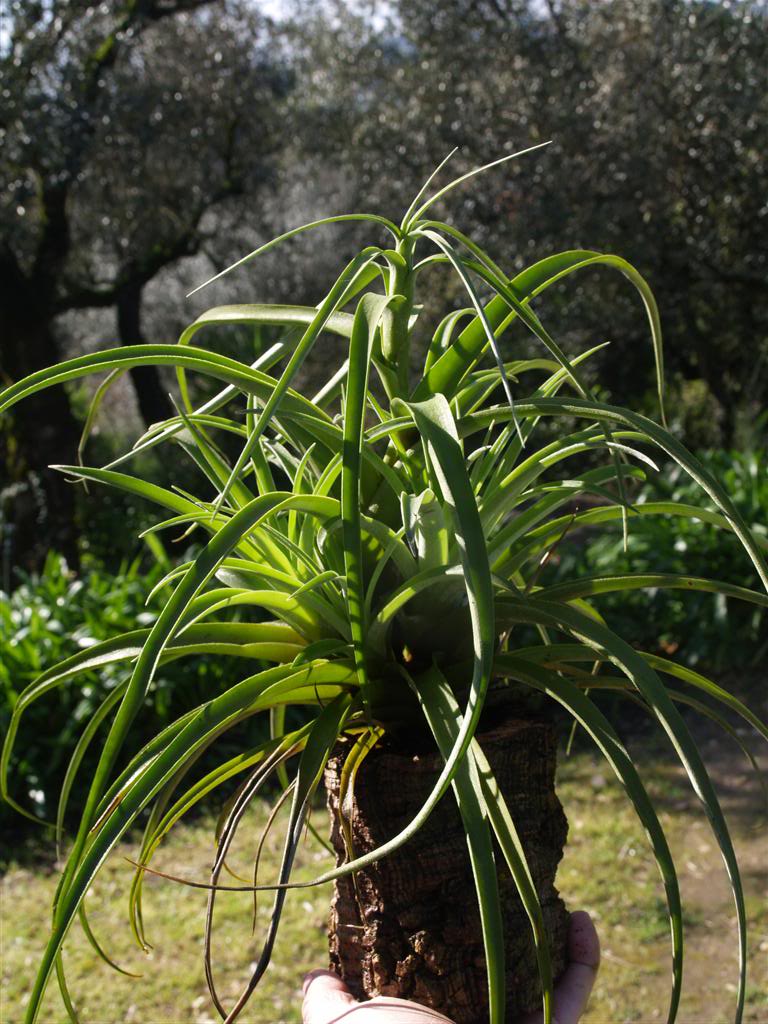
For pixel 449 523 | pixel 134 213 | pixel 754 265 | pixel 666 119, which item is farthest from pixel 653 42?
pixel 449 523

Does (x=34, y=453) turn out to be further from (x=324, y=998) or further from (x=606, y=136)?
(x=324, y=998)

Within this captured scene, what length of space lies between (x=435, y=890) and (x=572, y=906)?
2.35 meters

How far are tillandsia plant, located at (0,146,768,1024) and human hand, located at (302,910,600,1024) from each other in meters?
0.04

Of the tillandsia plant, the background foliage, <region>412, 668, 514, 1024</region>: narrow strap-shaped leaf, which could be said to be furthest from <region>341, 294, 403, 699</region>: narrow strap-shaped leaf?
the background foliage

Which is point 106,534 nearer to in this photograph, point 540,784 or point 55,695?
point 55,695

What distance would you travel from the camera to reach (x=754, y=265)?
8.01 meters

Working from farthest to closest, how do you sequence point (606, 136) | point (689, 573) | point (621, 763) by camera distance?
point (606, 136) → point (689, 573) → point (621, 763)

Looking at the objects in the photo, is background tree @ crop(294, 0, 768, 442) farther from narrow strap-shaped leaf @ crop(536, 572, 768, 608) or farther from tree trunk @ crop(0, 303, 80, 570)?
narrow strap-shaped leaf @ crop(536, 572, 768, 608)

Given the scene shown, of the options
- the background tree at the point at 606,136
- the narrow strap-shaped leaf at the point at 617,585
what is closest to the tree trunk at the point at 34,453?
the background tree at the point at 606,136

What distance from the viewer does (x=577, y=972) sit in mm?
1404

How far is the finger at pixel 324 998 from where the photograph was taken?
130cm

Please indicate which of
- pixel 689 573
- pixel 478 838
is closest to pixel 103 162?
pixel 689 573

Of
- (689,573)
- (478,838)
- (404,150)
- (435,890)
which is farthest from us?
(404,150)

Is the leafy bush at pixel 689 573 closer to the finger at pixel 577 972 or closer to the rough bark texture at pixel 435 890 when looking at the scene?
the finger at pixel 577 972
